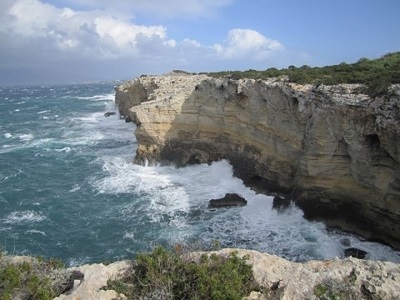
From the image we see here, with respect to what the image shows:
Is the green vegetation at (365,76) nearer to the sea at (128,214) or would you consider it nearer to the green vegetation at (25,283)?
the sea at (128,214)

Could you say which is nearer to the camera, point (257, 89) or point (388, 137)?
point (388, 137)

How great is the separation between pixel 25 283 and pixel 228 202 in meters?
19.1

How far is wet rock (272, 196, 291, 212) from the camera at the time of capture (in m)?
25.3

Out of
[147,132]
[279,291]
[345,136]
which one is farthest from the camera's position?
[147,132]

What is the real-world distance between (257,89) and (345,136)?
375 inches

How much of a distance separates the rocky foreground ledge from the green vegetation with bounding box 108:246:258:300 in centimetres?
29

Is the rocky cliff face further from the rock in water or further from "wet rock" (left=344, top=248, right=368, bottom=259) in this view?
the rock in water

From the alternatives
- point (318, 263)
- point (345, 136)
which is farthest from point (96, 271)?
point (345, 136)

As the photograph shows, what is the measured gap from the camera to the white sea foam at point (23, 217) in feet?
85.5

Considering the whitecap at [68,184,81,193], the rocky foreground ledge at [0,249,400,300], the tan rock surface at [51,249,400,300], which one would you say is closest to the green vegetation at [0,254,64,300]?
the rocky foreground ledge at [0,249,400,300]

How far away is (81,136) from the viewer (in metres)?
52.0

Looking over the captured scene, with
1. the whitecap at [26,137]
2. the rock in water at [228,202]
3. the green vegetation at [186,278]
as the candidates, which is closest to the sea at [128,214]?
the rock in water at [228,202]

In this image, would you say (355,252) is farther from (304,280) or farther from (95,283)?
(95,283)

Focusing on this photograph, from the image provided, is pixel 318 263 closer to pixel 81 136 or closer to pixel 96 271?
pixel 96 271
